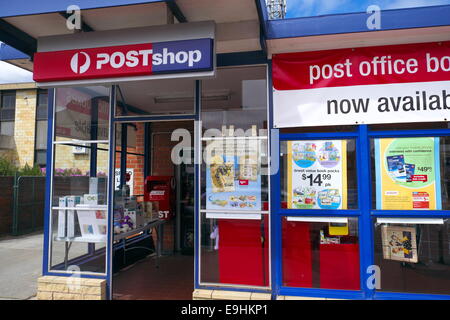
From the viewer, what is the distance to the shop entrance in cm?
486

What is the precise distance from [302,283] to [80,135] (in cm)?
330

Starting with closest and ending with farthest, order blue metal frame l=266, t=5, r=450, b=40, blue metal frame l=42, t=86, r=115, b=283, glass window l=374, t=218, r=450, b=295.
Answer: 1. blue metal frame l=266, t=5, r=450, b=40
2. glass window l=374, t=218, r=450, b=295
3. blue metal frame l=42, t=86, r=115, b=283

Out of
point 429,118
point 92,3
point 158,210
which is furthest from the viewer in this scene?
point 158,210

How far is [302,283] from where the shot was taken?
3500mm

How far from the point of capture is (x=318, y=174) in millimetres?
3459

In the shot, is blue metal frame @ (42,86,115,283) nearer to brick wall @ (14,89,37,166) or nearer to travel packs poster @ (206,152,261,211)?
travel packs poster @ (206,152,261,211)

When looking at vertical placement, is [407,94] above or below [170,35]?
below

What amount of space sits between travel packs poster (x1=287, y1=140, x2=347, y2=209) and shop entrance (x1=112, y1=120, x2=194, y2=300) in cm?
221

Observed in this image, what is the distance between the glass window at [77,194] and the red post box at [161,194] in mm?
1883

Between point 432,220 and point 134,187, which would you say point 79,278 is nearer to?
point 134,187

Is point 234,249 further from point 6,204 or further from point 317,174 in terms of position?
point 6,204

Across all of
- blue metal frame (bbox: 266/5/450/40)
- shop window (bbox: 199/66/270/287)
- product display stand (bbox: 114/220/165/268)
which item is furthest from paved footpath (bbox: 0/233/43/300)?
blue metal frame (bbox: 266/5/450/40)

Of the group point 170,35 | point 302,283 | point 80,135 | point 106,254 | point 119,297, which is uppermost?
point 170,35
